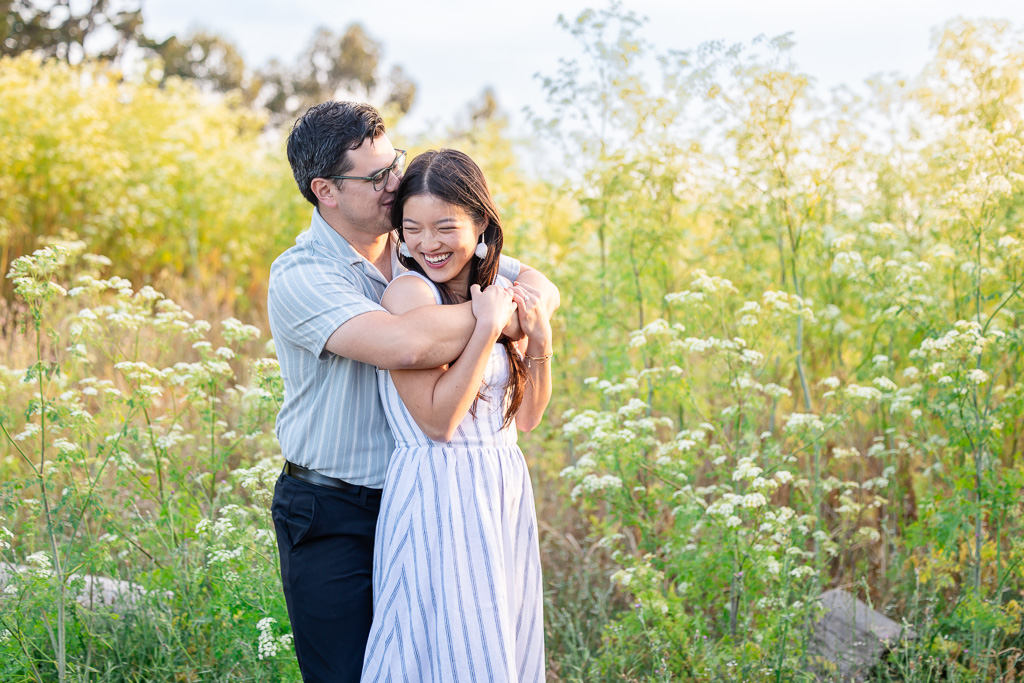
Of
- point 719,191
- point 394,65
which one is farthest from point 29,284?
point 394,65

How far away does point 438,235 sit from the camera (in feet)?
6.56

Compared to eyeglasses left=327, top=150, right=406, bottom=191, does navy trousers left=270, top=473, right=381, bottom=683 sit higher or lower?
lower

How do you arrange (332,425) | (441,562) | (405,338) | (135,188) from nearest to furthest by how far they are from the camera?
(405,338), (441,562), (332,425), (135,188)

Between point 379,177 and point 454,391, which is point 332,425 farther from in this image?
point 379,177

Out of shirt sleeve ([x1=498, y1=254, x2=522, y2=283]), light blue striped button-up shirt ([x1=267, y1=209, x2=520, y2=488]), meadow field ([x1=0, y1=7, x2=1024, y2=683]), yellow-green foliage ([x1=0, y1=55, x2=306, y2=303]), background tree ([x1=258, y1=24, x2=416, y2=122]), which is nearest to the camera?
light blue striped button-up shirt ([x1=267, y1=209, x2=520, y2=488])

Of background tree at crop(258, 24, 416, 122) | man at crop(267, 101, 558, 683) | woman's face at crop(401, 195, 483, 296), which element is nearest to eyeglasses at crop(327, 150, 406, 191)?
man at crop(267, 101, 558, 683)

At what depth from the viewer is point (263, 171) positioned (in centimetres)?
912

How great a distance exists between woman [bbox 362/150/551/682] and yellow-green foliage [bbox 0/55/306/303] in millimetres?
5744

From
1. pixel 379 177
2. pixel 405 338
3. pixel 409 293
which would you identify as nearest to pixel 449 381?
pixel 405 338

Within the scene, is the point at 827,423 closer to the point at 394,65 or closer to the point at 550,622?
the point at 550,622

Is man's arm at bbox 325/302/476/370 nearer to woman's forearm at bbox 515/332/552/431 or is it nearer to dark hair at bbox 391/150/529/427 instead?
dark hair at bbox 391/150/529/427

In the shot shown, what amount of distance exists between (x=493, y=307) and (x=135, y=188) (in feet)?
23.3

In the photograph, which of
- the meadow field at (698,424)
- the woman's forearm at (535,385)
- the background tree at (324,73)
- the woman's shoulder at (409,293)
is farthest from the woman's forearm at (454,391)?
the background tree at (324,73)

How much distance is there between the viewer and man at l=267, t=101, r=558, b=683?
2.04 meters
